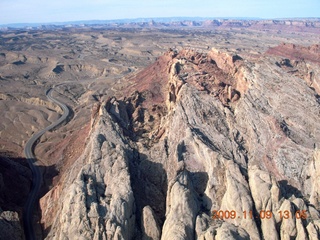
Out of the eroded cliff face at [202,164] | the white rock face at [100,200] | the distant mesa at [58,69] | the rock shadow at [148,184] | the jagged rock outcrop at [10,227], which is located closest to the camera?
the white rock face at [100,200]

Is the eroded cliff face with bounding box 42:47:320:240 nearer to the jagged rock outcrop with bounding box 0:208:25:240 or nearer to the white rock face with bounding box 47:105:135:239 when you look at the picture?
the white rock face with bounding box 47:105:135:239

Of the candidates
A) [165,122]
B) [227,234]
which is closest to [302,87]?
[165,122]

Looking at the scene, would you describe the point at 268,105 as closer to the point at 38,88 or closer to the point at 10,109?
the point at 10,109

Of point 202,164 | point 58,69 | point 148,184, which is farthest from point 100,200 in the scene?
point 58,69

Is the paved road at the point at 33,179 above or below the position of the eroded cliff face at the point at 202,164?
below

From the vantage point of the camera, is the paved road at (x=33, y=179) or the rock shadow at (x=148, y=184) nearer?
the rock shadow at (x=148, y=184)

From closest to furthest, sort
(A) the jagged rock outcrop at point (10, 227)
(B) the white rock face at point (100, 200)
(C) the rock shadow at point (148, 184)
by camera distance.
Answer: (B) the white rock face at point (100, 200), (A) the jagged rock outcrop at point (10, 227), (C) the rock shadow at point (148, 184)
